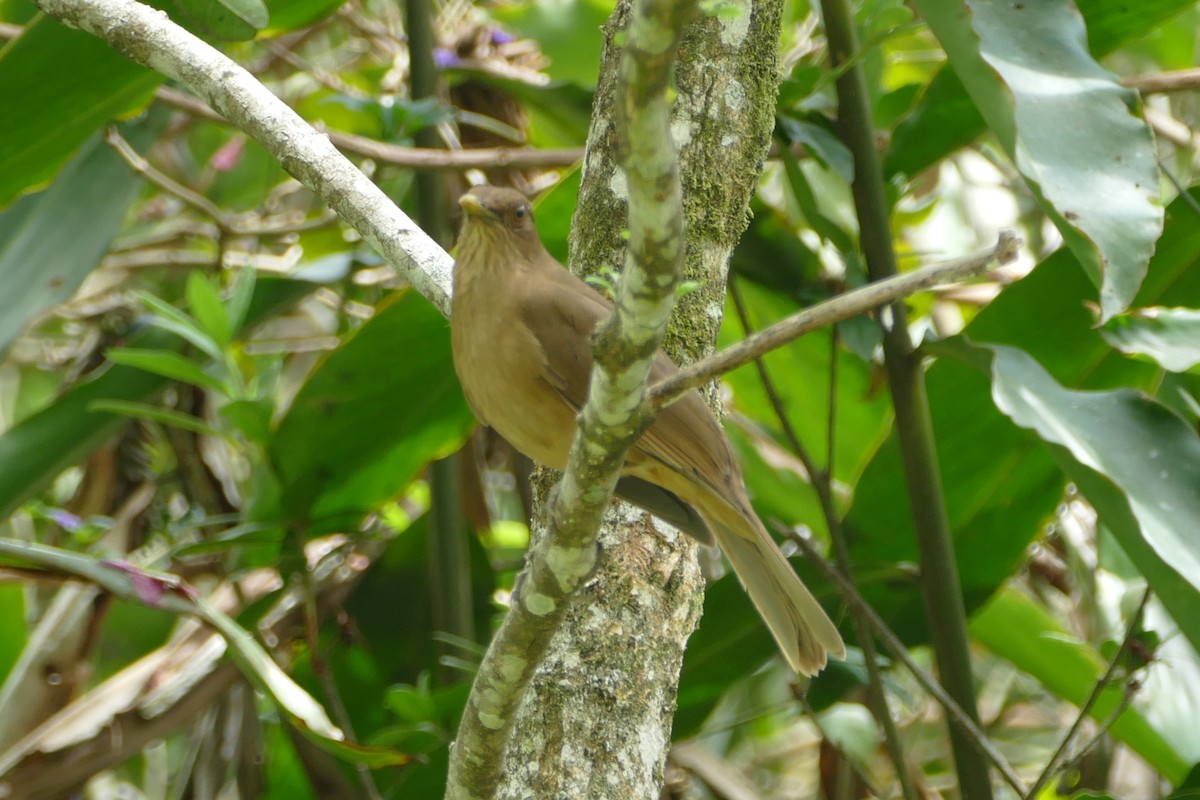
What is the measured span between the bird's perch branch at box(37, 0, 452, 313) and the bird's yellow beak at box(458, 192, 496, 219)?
112 millimetres

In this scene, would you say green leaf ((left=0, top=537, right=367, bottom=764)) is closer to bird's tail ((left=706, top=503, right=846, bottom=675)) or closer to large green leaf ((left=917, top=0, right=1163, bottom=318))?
bird's tail ((left=706, top=503, right=846, bottom=675))

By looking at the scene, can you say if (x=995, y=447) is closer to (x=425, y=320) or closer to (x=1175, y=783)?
(x=1175, y=783)

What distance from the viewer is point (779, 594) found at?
2.67 m

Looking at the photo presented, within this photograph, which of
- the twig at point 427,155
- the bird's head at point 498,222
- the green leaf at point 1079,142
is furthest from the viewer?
the twig at point 427,155

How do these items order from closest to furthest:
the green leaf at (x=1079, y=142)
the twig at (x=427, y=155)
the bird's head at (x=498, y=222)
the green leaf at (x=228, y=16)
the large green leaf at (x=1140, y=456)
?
the green leaf at (x=1079, y=142) < the large green leaf at (x=1140, y=456) < the bird's head at (x=498, y=222) < the green leaf at (x=228, y=16) < the twig at (x=427, y=155)

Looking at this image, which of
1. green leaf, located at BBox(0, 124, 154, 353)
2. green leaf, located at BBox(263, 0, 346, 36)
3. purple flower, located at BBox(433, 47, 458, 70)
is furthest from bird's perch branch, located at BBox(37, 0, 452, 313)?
purple flower, located at BBox(433, 47, 458, 70)

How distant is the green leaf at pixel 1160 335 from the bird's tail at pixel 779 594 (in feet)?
2.50

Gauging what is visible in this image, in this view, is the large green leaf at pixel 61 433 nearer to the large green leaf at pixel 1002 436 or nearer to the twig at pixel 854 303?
the large green leaf at pixel 1002 436

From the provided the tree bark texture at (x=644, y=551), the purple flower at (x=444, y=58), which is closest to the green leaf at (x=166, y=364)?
the tree bark texture at (x=644, y=551)

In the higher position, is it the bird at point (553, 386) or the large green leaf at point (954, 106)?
the large green leaf at point (954, 106)

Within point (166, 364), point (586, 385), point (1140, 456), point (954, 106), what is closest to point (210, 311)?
point (166, 364)

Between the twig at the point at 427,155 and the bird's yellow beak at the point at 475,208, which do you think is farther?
the twig at the point at 427,155

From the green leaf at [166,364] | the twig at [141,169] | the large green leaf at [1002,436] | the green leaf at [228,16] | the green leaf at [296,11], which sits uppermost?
the green leaf at [296,11]

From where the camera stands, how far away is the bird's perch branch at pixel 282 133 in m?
2.46
